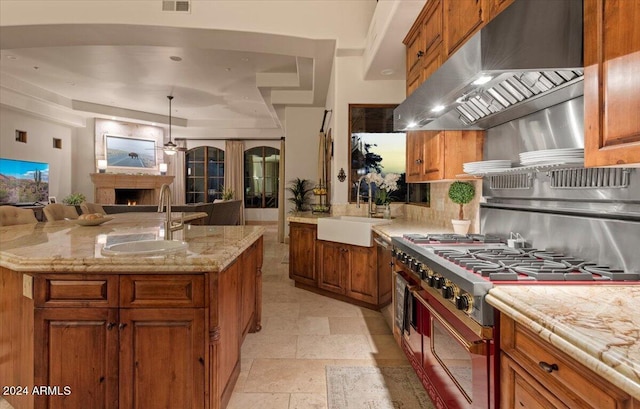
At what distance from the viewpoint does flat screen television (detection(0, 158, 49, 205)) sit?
727cm

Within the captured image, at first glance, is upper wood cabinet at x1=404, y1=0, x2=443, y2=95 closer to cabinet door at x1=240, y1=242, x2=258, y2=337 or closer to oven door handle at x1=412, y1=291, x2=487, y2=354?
oven door handle at x1=412, y1=291, x2=487, y2=354

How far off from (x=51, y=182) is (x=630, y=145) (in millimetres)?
10892

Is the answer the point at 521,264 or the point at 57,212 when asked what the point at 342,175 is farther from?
the point at 57,212

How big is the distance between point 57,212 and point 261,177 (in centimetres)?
841

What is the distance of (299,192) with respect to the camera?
7.20 metres

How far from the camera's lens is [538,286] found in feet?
3.78

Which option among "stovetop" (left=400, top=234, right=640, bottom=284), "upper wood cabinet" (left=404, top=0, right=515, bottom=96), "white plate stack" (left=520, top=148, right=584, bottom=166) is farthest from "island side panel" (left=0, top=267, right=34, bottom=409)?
"upper wood cabinet" (left=404, top=0, right=515, bottom=96)

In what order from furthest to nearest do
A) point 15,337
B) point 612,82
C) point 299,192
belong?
point 299,192, point 15,337, point 612,82

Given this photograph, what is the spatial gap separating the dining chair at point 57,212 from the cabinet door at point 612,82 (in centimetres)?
424

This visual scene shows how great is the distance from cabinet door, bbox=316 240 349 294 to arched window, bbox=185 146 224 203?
871cm

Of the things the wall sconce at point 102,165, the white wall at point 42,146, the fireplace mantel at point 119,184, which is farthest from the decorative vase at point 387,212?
the wall sconce at point 102,165

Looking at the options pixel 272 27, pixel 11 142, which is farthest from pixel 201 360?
pixel 11 142

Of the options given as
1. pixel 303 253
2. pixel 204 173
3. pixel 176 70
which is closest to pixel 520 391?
pixel 303 253

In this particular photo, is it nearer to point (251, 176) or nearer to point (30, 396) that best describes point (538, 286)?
point (30, 396)
